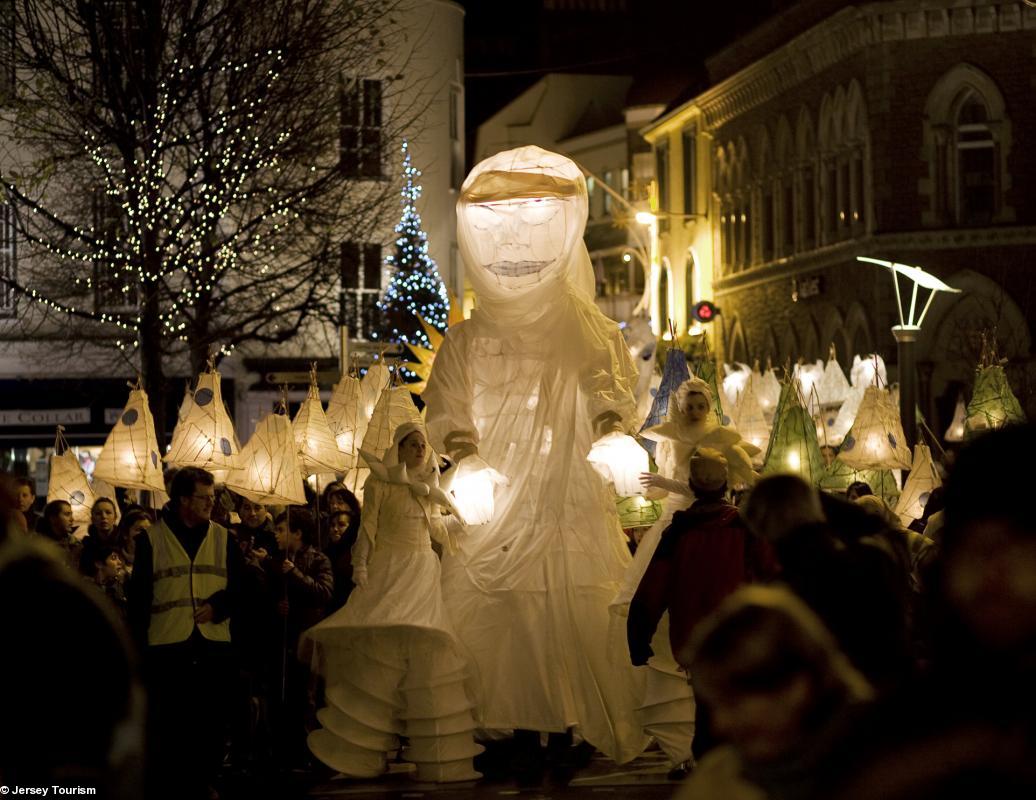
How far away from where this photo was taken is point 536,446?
1227 cm

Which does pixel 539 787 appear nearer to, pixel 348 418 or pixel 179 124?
pixel 348 418

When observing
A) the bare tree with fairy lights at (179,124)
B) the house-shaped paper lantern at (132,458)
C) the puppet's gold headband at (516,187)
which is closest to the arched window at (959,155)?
the bare tree with fairy lights at (179,124)

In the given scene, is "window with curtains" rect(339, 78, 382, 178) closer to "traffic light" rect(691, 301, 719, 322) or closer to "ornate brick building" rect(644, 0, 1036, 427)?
"ornate brick building" rect(644, 0, 1036, 427)

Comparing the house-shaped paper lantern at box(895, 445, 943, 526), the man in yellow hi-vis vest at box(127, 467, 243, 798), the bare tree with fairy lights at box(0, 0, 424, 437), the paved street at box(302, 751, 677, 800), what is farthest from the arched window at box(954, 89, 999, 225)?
the man in yellow hi-vis vest at box(127, 467, 243, 798)

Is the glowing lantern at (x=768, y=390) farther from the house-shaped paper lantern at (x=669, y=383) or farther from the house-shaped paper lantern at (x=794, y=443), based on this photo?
the house-shaped paper lantern at (x=669, y=383)

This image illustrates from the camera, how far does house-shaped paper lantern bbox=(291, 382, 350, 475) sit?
17.2 meters

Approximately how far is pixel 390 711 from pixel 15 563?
7645 millimetres

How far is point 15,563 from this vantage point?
Result: 3904 millimetres

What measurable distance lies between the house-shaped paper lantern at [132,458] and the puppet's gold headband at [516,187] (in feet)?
14.2

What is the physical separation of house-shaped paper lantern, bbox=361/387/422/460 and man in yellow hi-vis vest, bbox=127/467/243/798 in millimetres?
4506

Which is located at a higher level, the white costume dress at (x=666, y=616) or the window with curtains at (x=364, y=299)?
the window with curtains at (x=364, y=299)

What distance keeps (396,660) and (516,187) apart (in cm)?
310

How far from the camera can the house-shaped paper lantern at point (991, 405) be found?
16.8 metres

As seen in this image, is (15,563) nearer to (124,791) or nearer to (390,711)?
(124,791)
